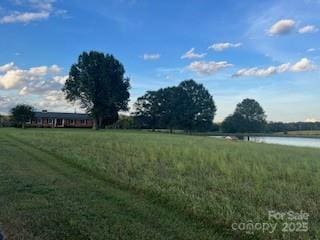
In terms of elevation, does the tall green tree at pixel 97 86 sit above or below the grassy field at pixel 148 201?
above

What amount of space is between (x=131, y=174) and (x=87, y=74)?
222ft

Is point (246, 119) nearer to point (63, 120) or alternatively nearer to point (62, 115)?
point (63, 120)

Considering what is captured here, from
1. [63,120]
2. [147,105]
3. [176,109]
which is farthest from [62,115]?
[176,109]

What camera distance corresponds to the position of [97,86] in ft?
257

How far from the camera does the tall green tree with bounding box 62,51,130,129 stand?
254ft

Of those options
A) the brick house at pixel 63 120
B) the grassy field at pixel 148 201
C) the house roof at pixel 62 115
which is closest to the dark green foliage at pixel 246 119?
the brick house at pixel 63 120

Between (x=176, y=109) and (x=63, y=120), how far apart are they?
107 ft

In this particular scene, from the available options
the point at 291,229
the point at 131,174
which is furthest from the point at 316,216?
the point at 131,174

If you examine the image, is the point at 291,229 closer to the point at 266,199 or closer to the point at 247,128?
the point at 266,199

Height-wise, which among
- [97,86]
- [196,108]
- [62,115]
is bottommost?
[62,115]

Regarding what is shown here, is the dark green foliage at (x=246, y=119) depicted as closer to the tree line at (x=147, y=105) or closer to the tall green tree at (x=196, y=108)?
the tree line at (x=147, y=105)

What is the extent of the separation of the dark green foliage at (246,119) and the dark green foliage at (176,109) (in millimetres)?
14519

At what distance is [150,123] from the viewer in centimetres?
9744

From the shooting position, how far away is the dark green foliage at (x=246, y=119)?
366 ft
